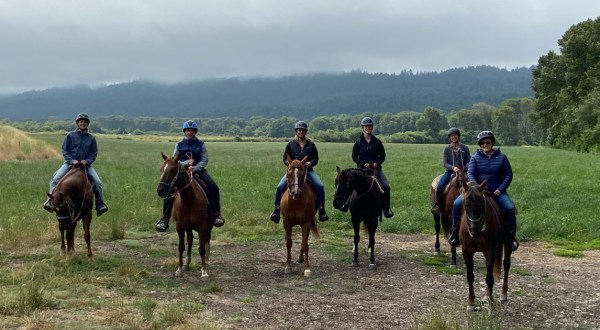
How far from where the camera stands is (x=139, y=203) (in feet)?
62.2

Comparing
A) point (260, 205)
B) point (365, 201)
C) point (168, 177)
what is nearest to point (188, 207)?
point (168, 177)

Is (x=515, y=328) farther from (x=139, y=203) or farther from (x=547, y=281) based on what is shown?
(x=139, y=203)

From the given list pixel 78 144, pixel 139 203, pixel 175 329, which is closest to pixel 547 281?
pixel 175 329

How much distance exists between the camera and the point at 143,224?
15984 millimetres

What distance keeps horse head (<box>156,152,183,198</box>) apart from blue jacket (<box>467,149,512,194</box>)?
18.0ft

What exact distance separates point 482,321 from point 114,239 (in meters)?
10.4

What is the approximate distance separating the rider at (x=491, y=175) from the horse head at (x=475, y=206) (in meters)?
0.97

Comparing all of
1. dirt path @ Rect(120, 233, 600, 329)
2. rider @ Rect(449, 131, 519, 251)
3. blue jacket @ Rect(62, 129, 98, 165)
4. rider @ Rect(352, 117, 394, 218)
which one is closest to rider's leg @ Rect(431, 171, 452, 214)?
rider @ Rect(352, 117, 394, 218)

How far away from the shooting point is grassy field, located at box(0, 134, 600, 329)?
773cm

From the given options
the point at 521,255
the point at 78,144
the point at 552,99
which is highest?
the point at 552,99

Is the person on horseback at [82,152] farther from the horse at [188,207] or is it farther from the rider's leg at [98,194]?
the horse at [188,207]

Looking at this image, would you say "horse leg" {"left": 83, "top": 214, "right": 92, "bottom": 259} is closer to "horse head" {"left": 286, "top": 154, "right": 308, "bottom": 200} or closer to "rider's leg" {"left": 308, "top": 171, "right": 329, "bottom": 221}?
"horse head" {"left": 286, "top": 154, "right": 308, "bottom": 200}

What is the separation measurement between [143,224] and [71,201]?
18.0 feet

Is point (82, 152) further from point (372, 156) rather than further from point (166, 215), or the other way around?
point (372, 156)
